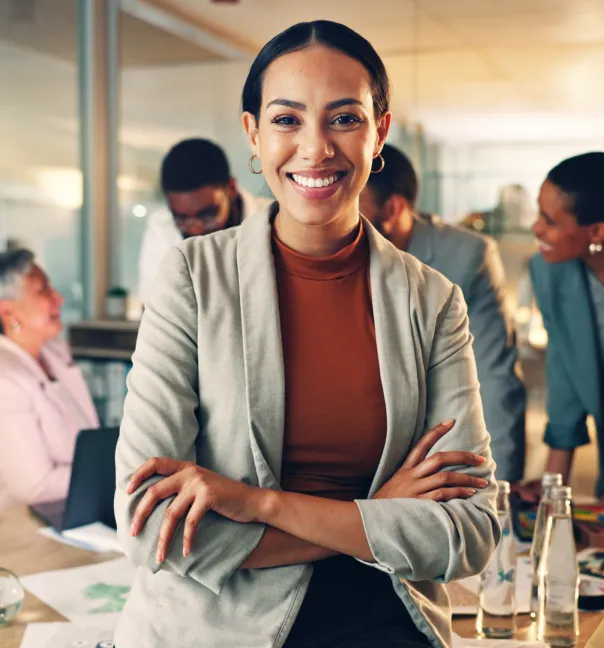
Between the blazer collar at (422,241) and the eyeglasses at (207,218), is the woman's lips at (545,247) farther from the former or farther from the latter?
the eyeglasses at (207,218)

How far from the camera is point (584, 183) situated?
2.97 metres

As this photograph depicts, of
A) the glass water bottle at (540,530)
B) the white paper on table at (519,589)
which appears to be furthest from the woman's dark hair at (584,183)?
the glass water bottle at (540,530)

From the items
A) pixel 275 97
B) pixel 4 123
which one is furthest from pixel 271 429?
pixel 4 123

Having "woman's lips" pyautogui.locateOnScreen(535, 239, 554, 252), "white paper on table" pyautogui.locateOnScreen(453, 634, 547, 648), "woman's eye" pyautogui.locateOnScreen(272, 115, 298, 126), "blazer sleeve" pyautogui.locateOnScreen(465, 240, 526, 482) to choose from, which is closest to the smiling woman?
"woman's eye" pyautogui.locateOnScreen(272, 115, 298, 126)

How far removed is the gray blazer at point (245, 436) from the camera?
114 centimetres

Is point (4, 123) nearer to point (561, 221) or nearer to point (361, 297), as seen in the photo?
point (561, 221)

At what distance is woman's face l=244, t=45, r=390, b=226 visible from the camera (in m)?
1.20

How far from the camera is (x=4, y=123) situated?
12.6 ft

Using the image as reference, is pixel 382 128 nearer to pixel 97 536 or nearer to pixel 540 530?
pixel 540 530

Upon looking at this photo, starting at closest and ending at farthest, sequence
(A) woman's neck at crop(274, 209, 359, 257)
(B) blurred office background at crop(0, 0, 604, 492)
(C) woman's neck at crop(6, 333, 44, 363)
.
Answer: (A) woman's neck at crop(274, 209, 359, 257) < (C) woman's neck at crop(6, 333, 44, 363) < (B) blurred office background at crop(0, 0, 604, 492)

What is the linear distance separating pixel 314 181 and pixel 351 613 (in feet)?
1.88

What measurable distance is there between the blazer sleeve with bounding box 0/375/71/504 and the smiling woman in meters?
1.73

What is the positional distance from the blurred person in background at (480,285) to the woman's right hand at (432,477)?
1329 mm

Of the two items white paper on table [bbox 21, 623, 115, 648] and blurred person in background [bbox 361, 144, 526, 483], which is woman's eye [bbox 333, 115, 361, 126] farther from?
blurred person in background [bbox 361, 144, 526, 483]
